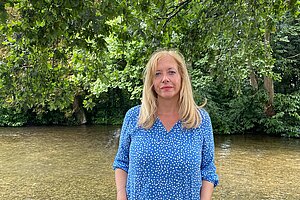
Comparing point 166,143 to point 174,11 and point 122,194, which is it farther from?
point 174,11

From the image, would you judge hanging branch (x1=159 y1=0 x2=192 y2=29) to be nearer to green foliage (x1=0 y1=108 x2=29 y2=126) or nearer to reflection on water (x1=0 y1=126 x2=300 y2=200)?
reflection on water (x1=0 y1=126 x2=300 y2=200)

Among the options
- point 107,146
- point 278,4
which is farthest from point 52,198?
point 107,146

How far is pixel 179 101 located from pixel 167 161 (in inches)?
12.7

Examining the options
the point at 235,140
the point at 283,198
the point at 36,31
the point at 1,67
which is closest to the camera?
the point at 36,31

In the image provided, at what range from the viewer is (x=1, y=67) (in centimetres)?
414

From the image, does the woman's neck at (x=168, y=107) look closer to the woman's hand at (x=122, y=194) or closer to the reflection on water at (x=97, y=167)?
the woman's hand at (x=122, y=194)

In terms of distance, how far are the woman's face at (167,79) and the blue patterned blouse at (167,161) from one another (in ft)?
0.47

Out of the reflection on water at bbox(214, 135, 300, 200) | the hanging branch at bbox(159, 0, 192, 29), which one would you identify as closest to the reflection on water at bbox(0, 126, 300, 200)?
the reflection on water at bbox(214, 135, 300, 200)

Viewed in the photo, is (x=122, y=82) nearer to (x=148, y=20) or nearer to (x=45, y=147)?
(x=45, y=147)

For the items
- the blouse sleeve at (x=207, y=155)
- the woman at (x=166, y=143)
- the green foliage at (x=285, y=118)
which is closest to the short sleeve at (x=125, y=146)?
the woman at (x=166, y=143)

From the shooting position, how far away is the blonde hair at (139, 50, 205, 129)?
181 cm

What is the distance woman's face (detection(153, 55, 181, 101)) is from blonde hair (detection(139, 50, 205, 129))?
21 millimetres

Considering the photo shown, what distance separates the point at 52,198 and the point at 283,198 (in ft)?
13.5

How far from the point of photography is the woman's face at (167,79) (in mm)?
1836
